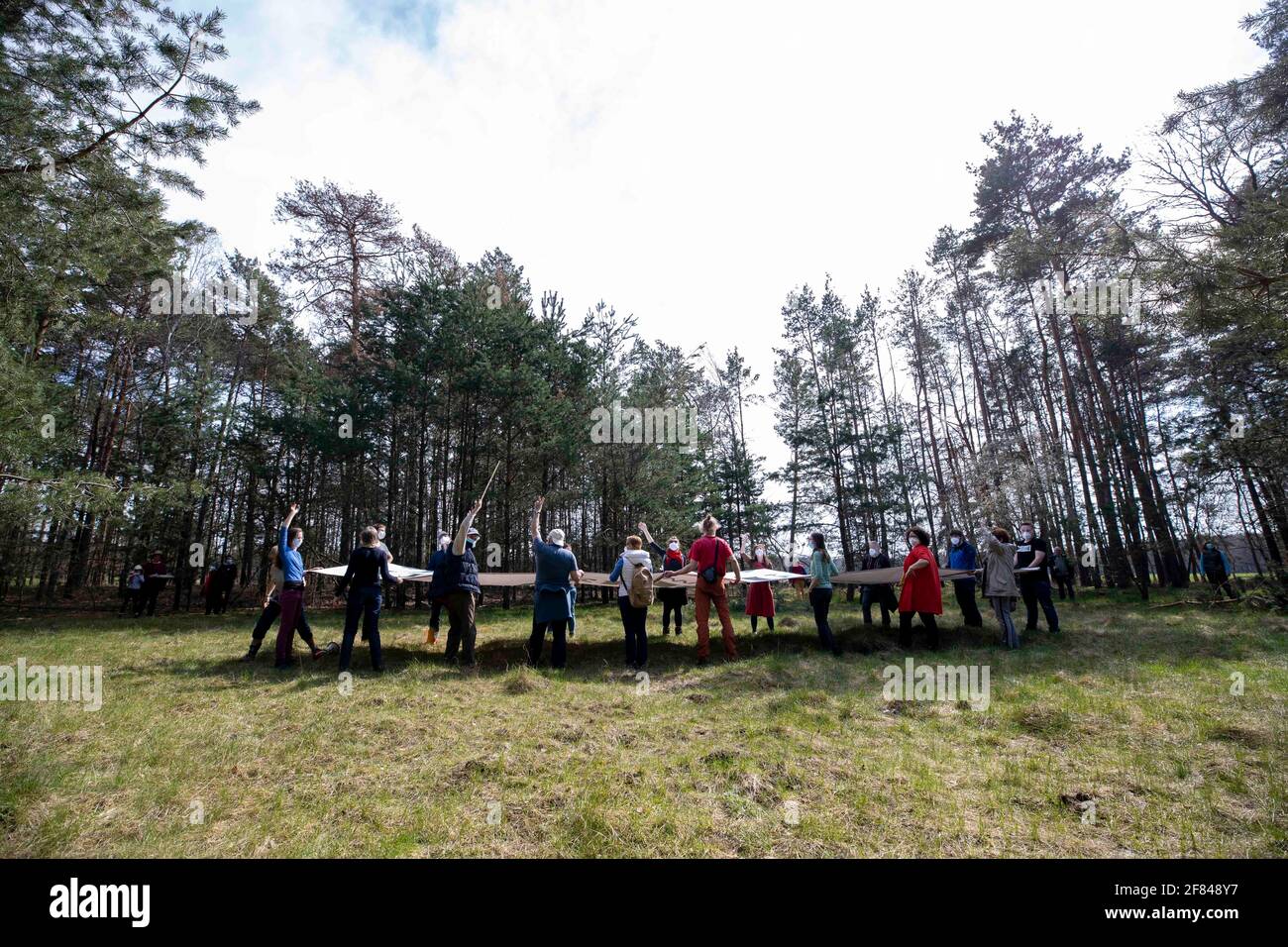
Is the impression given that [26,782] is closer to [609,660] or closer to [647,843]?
[647,843]

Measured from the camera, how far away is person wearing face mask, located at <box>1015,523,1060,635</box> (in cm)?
888

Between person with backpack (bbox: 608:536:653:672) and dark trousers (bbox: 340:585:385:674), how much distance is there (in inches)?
127

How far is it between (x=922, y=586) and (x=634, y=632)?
456 centimetres

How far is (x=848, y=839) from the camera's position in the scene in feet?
9.64

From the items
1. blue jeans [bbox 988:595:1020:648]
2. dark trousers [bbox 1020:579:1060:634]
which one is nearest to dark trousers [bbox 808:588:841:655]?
blue jeans [bbox 988:595:1020:648]

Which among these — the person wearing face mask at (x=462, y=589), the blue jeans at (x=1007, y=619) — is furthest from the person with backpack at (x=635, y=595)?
the blue jeans at (x=1007, y=619)

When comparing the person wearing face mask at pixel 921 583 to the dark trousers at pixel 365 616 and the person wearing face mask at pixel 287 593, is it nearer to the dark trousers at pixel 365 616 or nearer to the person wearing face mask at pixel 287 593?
the dark trousers at pixel 365 616

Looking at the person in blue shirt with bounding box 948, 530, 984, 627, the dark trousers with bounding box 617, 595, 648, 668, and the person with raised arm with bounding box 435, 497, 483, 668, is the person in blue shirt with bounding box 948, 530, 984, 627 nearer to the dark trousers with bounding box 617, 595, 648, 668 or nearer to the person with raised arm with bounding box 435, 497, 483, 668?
the dark trousers with bounding box 617, 595, 648, 668

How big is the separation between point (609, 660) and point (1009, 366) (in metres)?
24.5

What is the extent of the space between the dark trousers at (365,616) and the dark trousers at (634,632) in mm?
3268

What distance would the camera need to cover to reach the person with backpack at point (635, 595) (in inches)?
283

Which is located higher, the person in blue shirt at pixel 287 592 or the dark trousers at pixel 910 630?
the person in blue shirt at pixel 287 592
